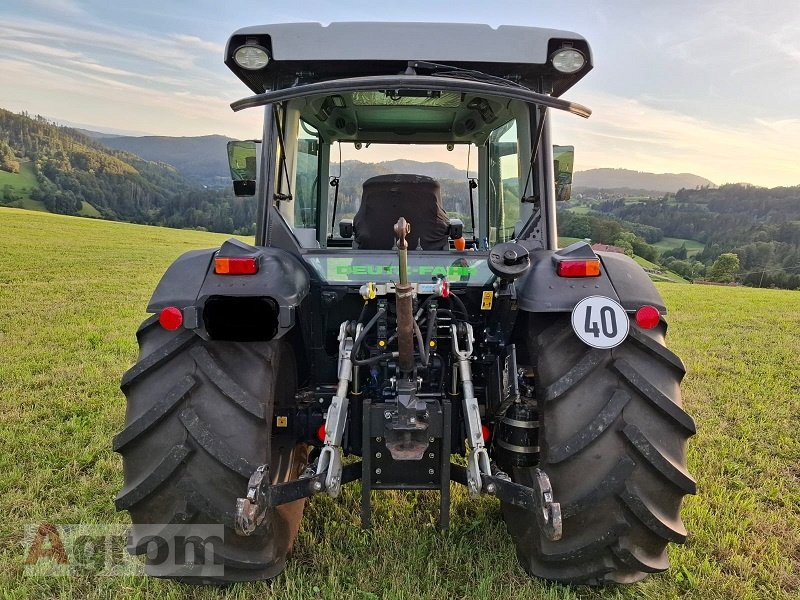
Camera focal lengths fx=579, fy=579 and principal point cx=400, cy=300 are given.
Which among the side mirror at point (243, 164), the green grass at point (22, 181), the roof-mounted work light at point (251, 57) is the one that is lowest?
the side mirror at point (243, 164)

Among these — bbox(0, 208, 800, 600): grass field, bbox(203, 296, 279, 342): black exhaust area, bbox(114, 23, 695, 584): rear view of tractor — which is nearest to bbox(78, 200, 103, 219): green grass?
bbox(0, 208, 800, 600): grass field

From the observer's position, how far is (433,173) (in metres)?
4.45

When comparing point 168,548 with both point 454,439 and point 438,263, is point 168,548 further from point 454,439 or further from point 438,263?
point 438,263

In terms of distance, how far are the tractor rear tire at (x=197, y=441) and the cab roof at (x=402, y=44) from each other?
4.45ft

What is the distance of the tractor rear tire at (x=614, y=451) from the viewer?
2.14 metres

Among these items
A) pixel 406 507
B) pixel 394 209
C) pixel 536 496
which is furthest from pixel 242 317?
pixel 406 507

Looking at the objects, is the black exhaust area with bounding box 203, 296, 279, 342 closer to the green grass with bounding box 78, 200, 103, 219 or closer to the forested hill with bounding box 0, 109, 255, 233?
the forested hill with bounding box 0, 109, 255, 233

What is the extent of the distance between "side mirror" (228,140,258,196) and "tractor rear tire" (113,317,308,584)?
126cm

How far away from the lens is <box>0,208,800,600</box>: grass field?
2.54 m

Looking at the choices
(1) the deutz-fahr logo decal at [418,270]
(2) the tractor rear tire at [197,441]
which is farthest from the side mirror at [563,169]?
(2) the tractor rear tire at [197,441]

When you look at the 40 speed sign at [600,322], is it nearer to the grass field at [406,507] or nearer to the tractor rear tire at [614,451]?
the tractor rear tire at [614,451]

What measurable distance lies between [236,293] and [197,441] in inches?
22.5

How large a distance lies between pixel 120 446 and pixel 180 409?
0.87 ft

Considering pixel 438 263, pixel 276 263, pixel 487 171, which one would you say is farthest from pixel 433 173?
pixel 276 263
